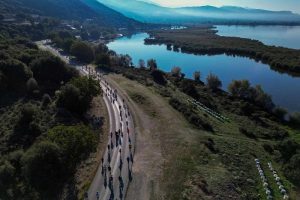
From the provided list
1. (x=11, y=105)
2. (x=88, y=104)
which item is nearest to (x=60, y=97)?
(x=88, y=104)

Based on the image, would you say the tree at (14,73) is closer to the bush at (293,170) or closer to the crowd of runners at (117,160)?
the crowd of runners at (117,160)

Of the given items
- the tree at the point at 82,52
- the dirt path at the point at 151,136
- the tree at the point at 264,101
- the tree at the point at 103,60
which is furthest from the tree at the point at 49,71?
the tree at the point at 264,101

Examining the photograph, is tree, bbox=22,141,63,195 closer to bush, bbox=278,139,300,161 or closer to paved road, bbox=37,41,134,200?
paved road, bbox=37,41,134,200

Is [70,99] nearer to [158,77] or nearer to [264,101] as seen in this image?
[158,77]

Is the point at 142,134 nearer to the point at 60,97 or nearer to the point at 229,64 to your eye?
the point at 60,97

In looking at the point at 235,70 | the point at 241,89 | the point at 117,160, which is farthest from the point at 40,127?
the point at 235,70

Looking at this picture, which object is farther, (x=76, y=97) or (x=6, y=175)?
(x=76, y=97)
